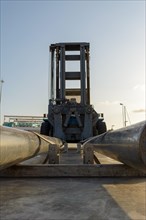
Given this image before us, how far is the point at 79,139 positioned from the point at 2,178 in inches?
291

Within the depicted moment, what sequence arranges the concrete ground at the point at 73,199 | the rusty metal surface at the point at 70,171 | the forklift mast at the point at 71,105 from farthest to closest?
the forklift mast at the point at 71,105 < the rusty metal surface at the point at 70,171 < the concrete ground at the point at 73,199

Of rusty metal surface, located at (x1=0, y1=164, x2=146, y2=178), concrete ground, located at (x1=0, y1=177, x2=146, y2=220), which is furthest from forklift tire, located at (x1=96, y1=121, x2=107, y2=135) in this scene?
concrete ground, located at (x1=0, y1=177, x2=146, y2=220)

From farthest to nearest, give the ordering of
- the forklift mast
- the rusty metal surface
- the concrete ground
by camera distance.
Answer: the forklift mast
the rusty metal surface
the concrete ground

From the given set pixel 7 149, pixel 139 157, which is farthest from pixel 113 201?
pixel 7 149

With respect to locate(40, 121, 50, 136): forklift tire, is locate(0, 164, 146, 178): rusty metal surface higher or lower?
lower

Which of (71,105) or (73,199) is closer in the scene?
(73,199)

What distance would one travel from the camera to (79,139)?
11.6 meters

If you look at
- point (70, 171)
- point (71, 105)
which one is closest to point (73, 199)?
point (70, 171)

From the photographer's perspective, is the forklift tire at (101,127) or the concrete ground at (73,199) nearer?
the concrete ground at (73,199)

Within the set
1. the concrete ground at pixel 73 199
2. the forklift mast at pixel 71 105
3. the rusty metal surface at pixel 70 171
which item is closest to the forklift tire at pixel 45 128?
the forklift mast at pixel 71 105

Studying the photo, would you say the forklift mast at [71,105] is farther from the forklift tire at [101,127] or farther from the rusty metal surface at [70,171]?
the rusty metal surface at [70,171]

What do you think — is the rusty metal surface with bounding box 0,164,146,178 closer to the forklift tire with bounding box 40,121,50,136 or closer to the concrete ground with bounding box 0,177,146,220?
the concrete ground with bounding box 0,177,146,220

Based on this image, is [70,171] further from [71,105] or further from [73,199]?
[71,105]

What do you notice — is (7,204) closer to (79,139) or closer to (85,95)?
(79,139)
